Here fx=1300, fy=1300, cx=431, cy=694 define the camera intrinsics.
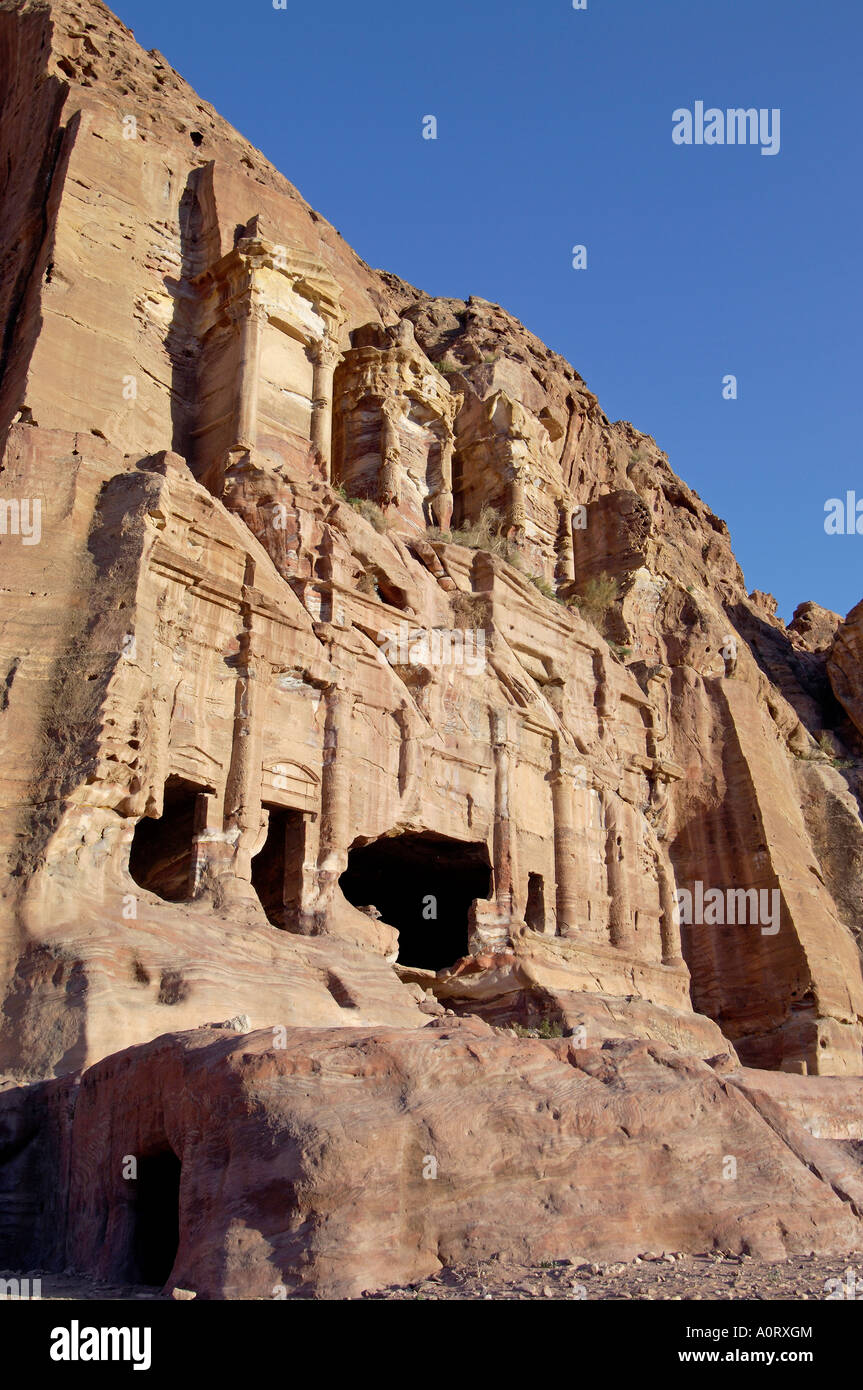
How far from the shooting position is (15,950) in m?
14.8

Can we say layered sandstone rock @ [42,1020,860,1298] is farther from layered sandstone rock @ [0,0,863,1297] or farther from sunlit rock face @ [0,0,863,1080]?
sunlit rock face @ [0,0,863,1080]

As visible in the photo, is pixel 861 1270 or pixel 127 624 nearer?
pixel 861 1270

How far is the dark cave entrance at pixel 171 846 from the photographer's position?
65.3 feet

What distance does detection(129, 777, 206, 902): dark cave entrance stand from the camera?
65.3 ft

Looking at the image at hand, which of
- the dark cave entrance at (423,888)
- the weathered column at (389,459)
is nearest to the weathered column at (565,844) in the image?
the dark cave entrance at (423,888)

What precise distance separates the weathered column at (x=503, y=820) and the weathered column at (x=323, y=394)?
23.3 feet

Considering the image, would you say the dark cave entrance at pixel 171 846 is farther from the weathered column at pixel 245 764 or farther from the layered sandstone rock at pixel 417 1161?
the layered sandstone rock at pixel 417 1161

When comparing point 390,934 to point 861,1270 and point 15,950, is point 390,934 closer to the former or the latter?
point 15,950

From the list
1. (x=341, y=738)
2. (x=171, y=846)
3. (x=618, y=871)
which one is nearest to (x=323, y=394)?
(x=341, y=738)

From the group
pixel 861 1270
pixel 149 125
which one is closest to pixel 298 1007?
pixel 861 1270

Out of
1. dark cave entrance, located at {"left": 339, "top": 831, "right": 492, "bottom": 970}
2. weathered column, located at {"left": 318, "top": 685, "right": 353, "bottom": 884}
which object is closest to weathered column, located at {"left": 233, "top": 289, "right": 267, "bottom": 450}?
weathered column, located at {"left": 318, "top": 685, "right": 353, "bottom": 884}

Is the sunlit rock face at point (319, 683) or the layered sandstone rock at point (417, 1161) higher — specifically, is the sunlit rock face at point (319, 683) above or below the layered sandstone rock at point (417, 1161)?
above
